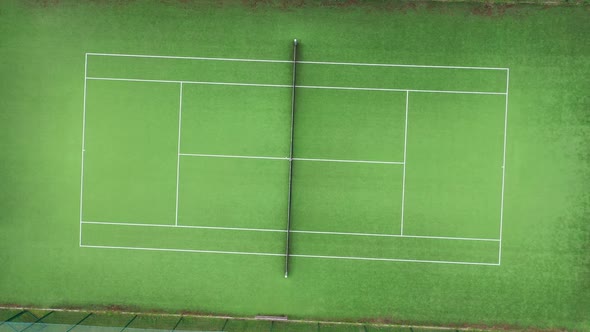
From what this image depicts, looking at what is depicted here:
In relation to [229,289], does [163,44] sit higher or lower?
higher

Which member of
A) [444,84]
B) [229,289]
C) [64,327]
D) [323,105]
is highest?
[444,84]

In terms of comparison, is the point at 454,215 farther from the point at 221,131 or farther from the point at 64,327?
the point at 64,327

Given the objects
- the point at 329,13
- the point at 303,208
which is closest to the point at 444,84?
the point at 329,13

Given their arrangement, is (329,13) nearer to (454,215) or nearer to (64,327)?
(454,215)
